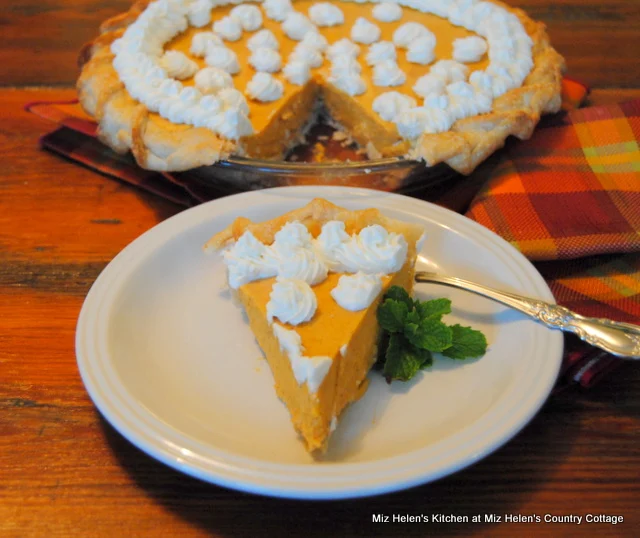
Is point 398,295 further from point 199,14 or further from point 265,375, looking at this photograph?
point 199,14

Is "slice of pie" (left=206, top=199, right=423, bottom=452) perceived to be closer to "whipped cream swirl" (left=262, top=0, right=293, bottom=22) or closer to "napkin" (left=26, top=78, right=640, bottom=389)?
"napkin" (left=26, top=78, right=640, bottom=389)

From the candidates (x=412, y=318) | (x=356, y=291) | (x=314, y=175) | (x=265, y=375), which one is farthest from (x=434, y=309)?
(x=314, y=175)

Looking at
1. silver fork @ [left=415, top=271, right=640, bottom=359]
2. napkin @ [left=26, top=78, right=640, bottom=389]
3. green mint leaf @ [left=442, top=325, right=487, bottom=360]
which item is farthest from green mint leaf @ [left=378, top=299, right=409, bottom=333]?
napkin @ [left=26, top=78, right=640, bottom=389]

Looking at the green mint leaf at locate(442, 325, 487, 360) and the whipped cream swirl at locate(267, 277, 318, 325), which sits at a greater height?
the whipped cream swirl at locate(267, 277, 318, 325)

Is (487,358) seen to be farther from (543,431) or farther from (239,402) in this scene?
(239,402)

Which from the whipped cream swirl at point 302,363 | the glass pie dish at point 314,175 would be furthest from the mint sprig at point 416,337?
the glass pie dish at point 314,175
